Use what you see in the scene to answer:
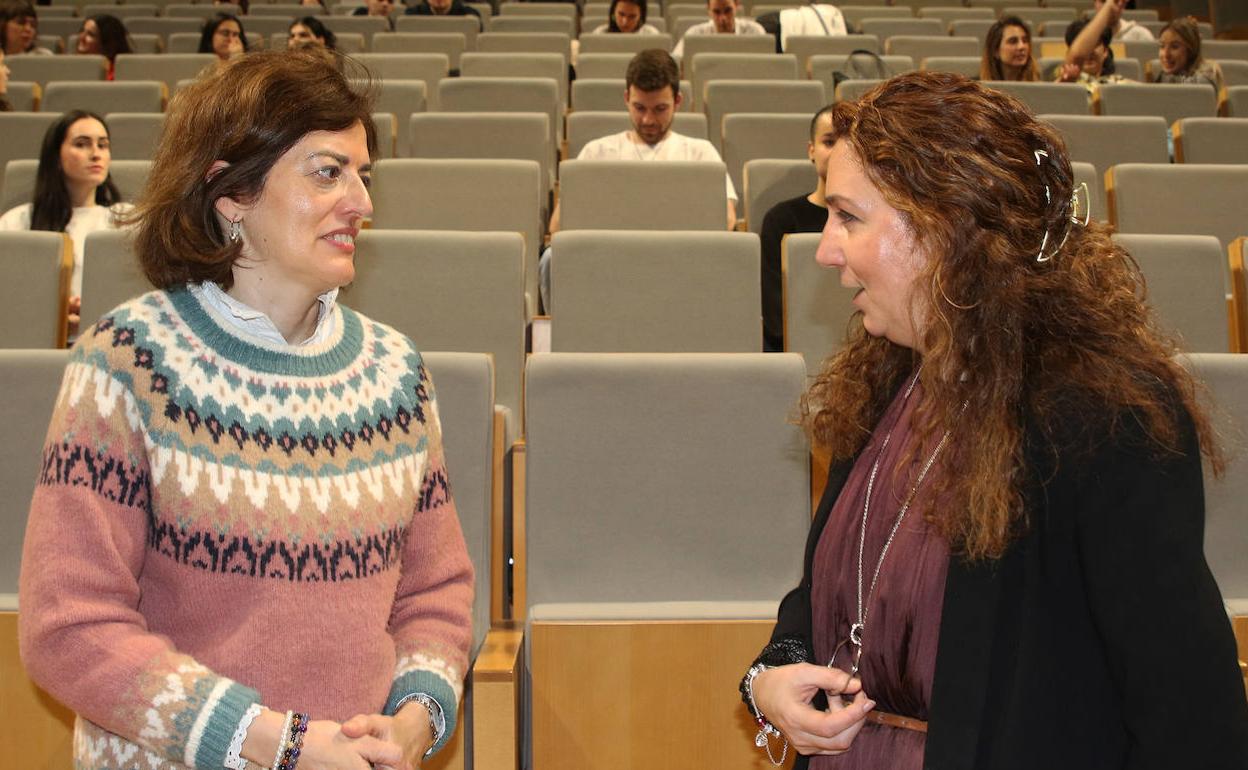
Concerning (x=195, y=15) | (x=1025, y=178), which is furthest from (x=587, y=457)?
(x=195, y=15)

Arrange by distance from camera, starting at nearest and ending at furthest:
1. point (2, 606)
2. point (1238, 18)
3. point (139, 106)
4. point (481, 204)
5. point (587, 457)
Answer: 1. point (2, 606)
2. point (587, 457)
3. point (481, 204)
4. point (139, 106)
5. point (1238, 18)

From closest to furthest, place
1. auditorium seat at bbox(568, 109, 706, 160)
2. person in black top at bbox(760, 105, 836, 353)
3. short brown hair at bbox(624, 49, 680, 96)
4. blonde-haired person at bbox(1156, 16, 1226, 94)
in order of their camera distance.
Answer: person in black top at bbox(760, 105, 836, 353)
short brown hair at bbox(624, 49, 680, 96)
auditorium seat at bbox(568, 109, 706, 160)
blonde-haired person at bbox(1156, 16, 1226, 94)

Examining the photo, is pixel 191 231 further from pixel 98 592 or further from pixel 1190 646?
pixel 1190 646

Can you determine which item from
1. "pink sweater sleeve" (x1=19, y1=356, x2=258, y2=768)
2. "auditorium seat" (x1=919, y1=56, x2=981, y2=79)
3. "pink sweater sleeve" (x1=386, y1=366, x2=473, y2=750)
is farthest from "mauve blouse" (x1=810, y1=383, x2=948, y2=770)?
"auditorium seat" (x1=919, y1=56, x2=981, y2=79)

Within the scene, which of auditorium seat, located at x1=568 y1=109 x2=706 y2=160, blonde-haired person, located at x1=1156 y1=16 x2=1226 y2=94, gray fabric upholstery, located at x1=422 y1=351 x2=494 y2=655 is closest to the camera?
gray fabric upholstery, located at x1=422 y1=351 x2=494 y2=655

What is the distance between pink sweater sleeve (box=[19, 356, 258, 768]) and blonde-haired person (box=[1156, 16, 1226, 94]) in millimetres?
3863

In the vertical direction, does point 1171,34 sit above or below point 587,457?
above

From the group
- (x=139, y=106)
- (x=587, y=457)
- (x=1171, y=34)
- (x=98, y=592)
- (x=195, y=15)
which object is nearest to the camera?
(x=98, y=592)

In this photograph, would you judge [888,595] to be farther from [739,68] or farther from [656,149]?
[739,68]

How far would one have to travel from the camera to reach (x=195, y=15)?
5168mm

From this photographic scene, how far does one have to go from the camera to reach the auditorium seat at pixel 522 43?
173 inches

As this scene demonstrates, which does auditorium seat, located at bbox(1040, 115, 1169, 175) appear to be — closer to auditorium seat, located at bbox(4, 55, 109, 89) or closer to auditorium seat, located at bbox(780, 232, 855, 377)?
auditorium seat, located at bbox(780, 232, 855, 377)

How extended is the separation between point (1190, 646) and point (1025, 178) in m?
0.29

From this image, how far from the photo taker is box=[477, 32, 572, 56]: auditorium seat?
4398 millimetres
